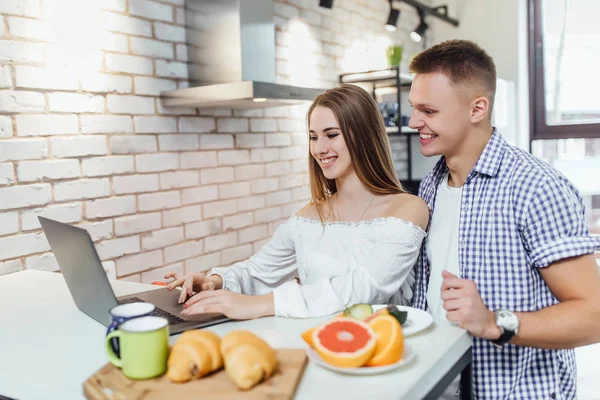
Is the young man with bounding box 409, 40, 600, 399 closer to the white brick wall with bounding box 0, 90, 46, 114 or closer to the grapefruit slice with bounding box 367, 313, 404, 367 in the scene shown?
the grapefruit slice with bounding box 367, 313, 404, 367

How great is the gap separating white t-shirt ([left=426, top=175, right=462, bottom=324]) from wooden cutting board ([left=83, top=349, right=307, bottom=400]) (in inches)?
27.4

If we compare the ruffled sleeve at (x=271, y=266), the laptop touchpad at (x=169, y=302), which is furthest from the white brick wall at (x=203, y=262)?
the laptop touchpad at (x=169, y=302)

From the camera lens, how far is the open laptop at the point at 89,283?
113cm

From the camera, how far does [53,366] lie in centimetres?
106

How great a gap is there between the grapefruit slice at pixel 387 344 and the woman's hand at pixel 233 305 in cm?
38

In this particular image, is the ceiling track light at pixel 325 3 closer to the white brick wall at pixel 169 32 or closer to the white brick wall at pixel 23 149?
the white brick wall at pixel 169 32

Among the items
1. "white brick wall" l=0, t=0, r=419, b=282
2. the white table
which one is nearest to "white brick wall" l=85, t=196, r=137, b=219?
"white brick wall" l=0, t=0, r=419, b=282

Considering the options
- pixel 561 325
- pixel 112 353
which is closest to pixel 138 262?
pixel 112 353

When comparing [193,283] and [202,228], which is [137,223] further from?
[193,283]

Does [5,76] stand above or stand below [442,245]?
above

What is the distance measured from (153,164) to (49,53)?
2.10ft

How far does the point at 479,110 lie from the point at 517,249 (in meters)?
0.39

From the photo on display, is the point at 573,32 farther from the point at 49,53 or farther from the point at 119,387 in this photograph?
the point at 119,387

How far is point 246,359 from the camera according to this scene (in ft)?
2.87
